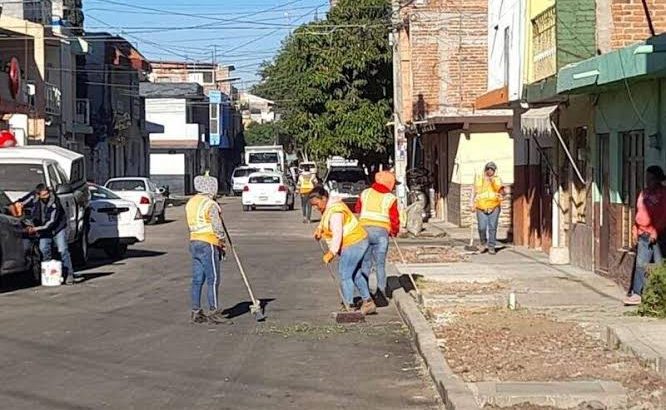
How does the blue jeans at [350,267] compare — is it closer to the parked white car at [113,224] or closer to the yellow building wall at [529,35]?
the yellow building wall at [529,35]

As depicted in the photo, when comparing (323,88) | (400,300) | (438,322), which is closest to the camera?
(438,322)

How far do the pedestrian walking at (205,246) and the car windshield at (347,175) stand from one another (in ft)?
101

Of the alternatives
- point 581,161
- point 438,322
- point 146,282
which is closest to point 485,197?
point 581,161

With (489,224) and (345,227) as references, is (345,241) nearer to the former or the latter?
(345,227)

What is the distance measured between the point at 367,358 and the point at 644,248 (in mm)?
4600

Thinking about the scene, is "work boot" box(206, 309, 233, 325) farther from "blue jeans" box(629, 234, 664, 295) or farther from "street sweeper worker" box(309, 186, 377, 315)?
"blue jeans" box(629, 234, 664, 295)

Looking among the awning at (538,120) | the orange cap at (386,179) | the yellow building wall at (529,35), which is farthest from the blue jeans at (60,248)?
the yellow building wall at (529,35)

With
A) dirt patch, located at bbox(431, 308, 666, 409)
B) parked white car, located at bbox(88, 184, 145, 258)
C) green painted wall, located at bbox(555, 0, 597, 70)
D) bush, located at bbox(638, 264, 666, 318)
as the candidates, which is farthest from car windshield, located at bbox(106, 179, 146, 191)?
bush, located at bbox(638, 264, 666, 318)

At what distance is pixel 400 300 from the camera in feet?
52.5

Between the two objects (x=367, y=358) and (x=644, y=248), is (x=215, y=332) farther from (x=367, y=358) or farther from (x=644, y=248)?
(x=644, y=248)

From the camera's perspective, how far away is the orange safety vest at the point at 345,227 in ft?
49.7

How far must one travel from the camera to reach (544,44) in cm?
2147

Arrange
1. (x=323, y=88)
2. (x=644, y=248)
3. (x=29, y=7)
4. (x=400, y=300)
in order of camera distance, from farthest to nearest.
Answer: (x=29, y=7) → (x=323, y=88) → (x=400, y=300) → (x=644, y=248)

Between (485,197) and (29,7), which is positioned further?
(29,7)
